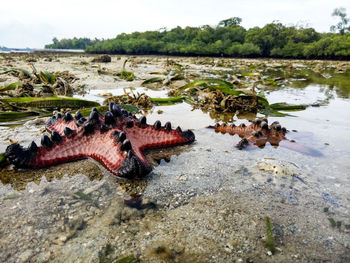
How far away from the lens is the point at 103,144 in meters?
2.70

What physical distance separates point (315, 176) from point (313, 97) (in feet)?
17.8

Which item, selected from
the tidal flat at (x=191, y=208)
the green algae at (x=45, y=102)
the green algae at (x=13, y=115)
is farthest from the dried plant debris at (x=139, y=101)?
the tidal flat at (x=191, y=208)

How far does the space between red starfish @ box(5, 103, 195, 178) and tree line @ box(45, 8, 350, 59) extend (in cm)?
5315

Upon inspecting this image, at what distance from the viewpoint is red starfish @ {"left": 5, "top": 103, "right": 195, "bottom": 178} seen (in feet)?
8.14

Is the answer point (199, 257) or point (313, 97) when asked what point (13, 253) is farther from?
point (313, 97)

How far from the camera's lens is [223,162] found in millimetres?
2992

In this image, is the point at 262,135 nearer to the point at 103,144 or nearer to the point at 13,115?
the point at 103,144

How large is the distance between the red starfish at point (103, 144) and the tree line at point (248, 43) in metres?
53.2

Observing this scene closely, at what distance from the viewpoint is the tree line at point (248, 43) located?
51250 millimetres

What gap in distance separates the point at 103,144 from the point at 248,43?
224ft

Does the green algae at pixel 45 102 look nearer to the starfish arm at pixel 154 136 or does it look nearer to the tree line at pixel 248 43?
the starfish arm at pixel 154 136

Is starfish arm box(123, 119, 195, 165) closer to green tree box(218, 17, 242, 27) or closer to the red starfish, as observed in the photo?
the red starfish

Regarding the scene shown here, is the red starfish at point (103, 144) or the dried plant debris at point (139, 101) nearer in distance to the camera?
the red starfish at point (103, 144)

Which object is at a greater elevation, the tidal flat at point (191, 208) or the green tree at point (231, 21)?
the green tree at point (231, 21)
